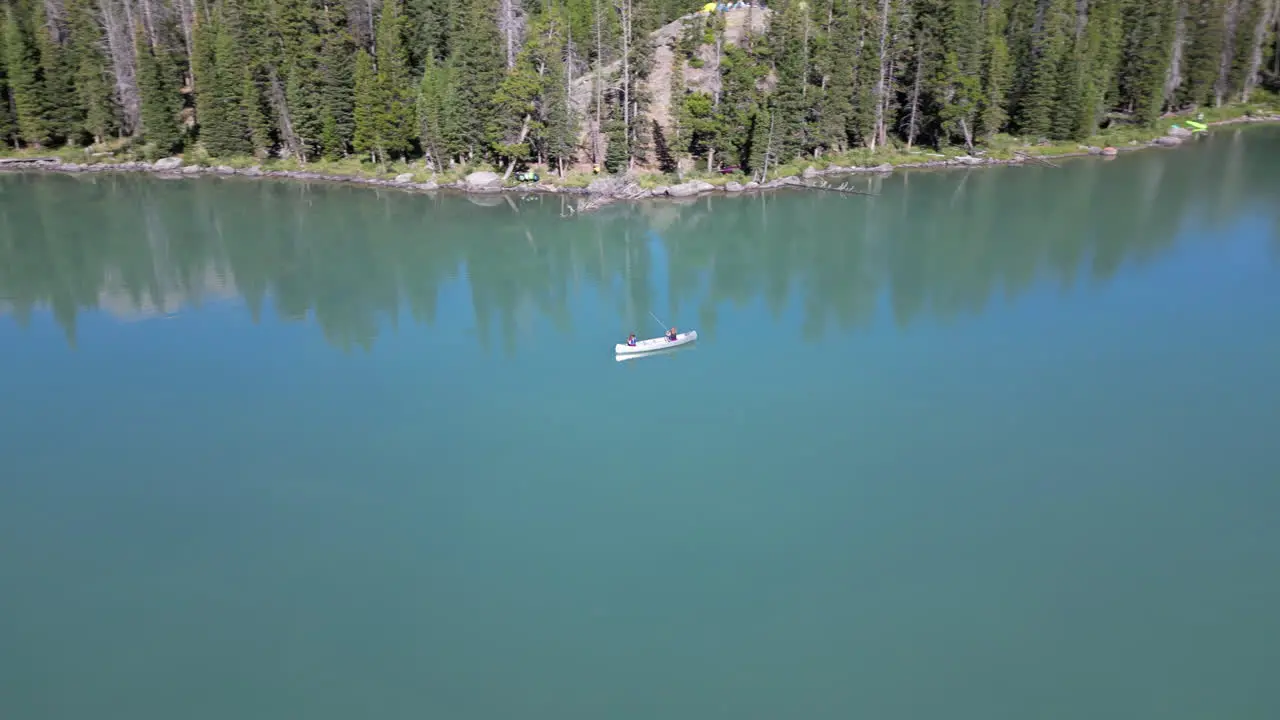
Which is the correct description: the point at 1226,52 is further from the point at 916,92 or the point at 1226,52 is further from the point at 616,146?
the point at 616,146

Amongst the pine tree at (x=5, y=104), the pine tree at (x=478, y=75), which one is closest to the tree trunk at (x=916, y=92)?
the pine tree at (x=478, y=75)

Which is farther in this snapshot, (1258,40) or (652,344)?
(1258,40)

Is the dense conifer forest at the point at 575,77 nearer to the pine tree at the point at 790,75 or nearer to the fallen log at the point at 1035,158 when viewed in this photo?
the pine tree at the point at 790,75

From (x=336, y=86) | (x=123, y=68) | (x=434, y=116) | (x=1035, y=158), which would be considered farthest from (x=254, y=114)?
(x=1035, y=158)

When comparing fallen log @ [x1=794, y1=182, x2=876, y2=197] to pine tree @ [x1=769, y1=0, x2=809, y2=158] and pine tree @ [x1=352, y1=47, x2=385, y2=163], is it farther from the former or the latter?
pine tree @ [x1=352, y1=47, x2=385, y2=163]

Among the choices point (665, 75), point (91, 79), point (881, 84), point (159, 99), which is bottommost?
point (881, 84)

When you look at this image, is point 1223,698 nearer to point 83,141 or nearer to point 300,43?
point 300,43

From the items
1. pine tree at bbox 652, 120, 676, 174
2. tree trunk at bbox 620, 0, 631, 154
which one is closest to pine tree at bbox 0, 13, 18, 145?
tree trunk at bbox 620, 0, 631, 154

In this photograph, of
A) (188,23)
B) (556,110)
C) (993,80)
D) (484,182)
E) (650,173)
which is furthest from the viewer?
(188,23)
